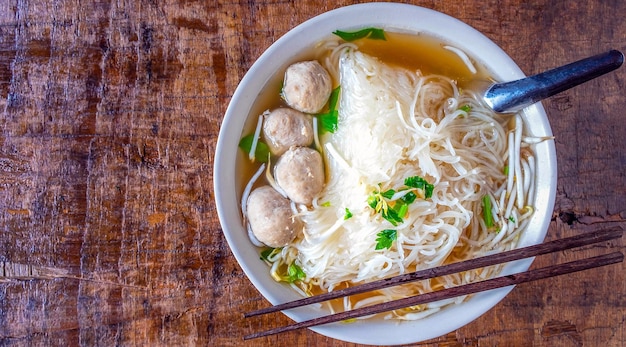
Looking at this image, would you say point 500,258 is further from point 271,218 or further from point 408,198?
point 271,218

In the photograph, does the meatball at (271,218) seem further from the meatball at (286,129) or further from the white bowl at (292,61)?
the meatball at (286,129)

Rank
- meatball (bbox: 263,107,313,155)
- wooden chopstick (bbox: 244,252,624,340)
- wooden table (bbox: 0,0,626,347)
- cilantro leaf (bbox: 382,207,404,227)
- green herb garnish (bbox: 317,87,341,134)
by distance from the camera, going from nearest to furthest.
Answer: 1. wooden chopstick (bbox: 244,252,624,340)
2. cilantro leaf (bbox: 382,207,404,227)
3. meatball (bbox: 263,107,313,155)
4. green herb garnish (bbox: 317,87,341,134)
5. wooden table (bbox: 0,0,626,347)

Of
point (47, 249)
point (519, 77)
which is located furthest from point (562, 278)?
point (47, 249)

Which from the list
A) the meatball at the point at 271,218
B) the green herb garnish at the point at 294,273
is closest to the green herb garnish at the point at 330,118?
the meatball at the point at 271,218

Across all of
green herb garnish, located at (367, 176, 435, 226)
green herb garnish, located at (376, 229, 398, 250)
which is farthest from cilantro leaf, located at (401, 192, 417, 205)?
green herb garnish, located at (376, 229, 398, 250)

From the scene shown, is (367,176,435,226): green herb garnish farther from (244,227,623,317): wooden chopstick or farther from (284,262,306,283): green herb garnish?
(284,262,306,283): green herb garnish

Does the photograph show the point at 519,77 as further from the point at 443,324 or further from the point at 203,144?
the point at 203,144
